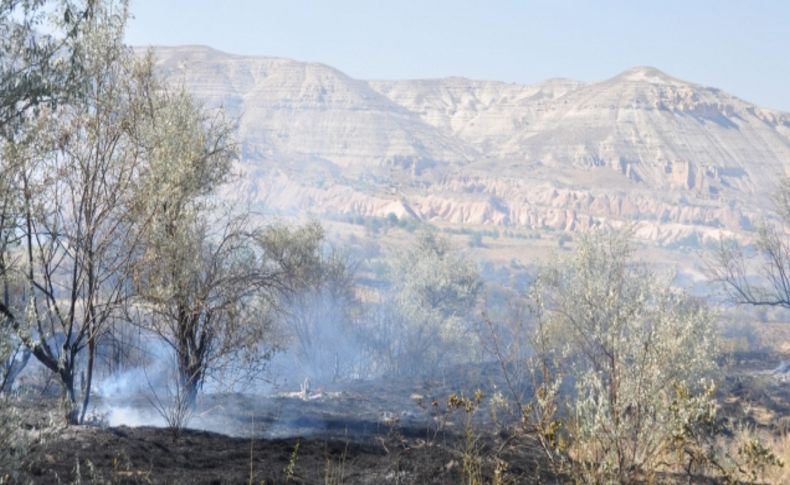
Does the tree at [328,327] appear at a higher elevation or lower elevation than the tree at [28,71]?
lower

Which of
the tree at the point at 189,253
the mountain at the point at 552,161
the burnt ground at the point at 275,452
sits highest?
Answer: the mountain at the point at 552,161

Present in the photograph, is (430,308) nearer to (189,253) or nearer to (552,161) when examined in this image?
(189,253)

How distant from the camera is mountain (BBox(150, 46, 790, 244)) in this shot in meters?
132

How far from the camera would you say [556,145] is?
154 metres

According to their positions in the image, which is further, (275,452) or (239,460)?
(275,452)

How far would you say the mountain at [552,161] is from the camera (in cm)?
13162

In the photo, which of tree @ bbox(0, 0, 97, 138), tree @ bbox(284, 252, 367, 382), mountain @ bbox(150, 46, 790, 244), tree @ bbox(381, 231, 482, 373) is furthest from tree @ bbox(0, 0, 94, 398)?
mountain @ bbox(150, 46, 790, 244)

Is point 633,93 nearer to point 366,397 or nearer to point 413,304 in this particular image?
point 413,304


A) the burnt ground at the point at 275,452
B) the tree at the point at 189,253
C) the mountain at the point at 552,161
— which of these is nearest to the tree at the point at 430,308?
the burnt ground at the point at 275,452

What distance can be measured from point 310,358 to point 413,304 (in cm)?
1198

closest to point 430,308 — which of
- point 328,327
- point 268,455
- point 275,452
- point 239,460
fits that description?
point 328,327

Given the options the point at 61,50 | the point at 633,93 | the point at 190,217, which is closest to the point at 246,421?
the point at 190,217

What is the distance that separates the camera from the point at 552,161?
148250 millimetres

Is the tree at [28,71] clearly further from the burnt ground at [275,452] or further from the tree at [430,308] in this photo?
the tree at [430,308]
